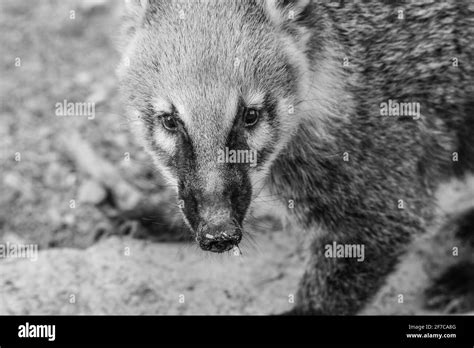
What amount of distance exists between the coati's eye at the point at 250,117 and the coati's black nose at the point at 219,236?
29.0 inches

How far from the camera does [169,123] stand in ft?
15.6

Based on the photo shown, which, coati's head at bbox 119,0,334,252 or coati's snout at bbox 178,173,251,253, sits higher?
coati's head at bbox 119,0,334,252

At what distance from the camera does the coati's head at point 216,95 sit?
14.8ft

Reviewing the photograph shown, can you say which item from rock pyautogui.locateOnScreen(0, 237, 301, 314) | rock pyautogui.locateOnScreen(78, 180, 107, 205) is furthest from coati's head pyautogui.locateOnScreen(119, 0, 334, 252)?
rock pyautogui.locateOnScreen(78, 180, 107, 205)

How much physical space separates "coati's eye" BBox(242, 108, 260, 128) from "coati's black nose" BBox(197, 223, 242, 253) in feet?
2.41

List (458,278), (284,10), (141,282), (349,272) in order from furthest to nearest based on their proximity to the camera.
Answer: (458,278)
(141,282)
(349,272)
(284,10)

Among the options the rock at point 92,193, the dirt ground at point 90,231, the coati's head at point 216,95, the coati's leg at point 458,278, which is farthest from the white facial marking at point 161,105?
the coati's leg at point 458,278

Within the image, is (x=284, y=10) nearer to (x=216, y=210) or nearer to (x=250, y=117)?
(x=250, y=117)

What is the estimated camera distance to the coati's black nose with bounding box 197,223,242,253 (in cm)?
431

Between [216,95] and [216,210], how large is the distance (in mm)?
748

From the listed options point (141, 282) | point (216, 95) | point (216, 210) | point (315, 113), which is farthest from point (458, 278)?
point (216, 95)

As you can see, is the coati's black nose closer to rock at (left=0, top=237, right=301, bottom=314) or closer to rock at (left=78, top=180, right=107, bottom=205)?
rock at (left=0, top=237, right=301, bottom=314)

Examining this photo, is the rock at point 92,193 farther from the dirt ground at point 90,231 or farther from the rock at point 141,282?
the rock at point 141,282
